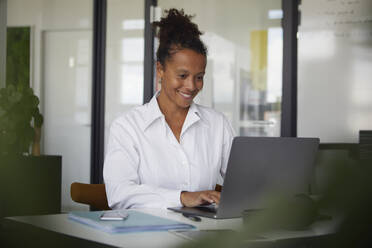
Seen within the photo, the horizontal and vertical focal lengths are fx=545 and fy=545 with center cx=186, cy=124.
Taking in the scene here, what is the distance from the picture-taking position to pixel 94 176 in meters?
5.45

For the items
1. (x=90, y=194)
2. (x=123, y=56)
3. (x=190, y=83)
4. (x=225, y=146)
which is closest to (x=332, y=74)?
(x=123, y=56)

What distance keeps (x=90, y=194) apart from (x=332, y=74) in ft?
8.84

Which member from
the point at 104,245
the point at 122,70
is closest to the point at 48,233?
the point at 104,245

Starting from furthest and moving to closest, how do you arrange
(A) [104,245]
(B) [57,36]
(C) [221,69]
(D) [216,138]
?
1. (B) [57,36]
2. (C) [221,69]
3. (D) [216,138]
4. (A) [104,245]

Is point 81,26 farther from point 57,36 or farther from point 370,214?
point 370,214

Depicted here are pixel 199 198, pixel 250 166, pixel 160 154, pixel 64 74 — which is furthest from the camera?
pixel 64 74

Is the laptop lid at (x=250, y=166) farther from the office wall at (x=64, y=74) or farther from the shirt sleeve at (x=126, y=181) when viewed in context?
the office wall at (x=64, y=74)

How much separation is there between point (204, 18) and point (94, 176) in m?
1.90

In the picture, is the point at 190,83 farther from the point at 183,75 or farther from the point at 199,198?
the point at 199,198

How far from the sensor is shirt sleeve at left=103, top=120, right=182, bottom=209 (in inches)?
75.5

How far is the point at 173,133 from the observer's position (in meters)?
2.38

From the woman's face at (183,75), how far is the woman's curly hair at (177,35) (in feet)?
0.08

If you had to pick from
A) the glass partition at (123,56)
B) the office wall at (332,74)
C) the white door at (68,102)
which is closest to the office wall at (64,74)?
the white door at (68,102)

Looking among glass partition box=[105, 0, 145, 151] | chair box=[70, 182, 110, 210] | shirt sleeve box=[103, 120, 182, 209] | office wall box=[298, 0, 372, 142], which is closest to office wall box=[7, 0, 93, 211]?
glass partition box=[105, 0, 145, 151]
